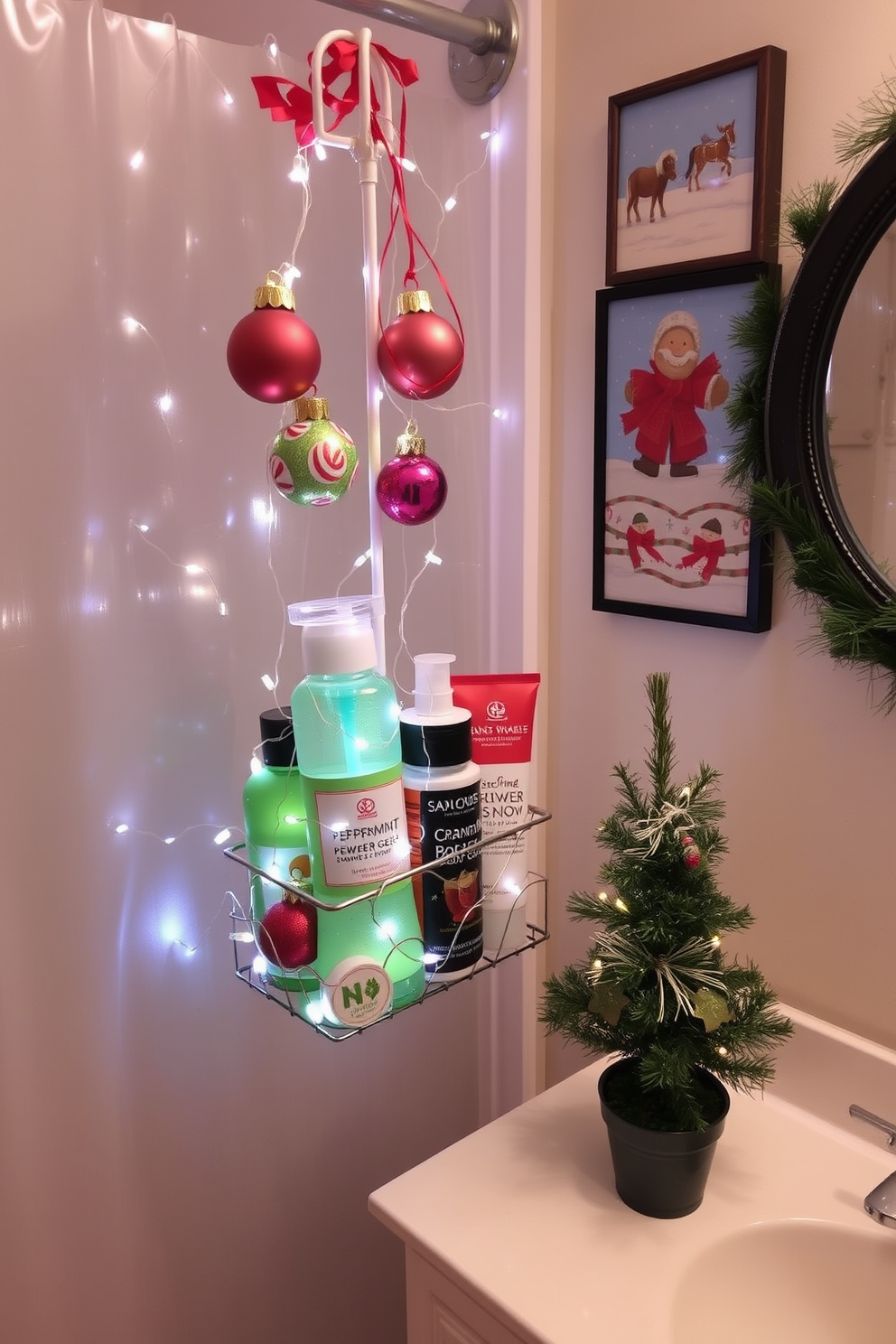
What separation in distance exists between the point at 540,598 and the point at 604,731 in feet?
0.58

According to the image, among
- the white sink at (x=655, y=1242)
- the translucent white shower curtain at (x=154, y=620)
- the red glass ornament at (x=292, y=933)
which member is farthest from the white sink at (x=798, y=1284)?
the translucent white shower curtain at (x=154, y=620)

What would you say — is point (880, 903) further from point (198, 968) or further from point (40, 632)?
point (40, 632)

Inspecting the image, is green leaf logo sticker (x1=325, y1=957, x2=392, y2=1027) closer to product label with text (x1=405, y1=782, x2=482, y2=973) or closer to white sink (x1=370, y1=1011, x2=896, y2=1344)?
product label with text (x1=405, y1=782, x2=482, y2=973)

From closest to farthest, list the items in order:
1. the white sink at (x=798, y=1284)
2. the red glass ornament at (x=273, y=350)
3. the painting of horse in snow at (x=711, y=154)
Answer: the red glass ornament at (x=273, y=350), the white sink at (x=798, y=1284), the painting of horse in snow at (x=711, y=154)

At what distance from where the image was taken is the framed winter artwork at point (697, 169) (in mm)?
890

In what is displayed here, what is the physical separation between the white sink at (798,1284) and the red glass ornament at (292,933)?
0.39 metres

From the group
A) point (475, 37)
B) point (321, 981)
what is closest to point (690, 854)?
point (321, 981)

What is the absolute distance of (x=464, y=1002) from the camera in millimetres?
1298

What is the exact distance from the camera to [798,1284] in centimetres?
83

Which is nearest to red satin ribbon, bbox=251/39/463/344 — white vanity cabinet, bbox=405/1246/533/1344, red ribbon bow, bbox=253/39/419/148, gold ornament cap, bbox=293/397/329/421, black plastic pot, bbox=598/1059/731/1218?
red ribbon bow, bbox=253/39/419/148

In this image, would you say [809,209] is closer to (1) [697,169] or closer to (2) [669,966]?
(1) [697,169]

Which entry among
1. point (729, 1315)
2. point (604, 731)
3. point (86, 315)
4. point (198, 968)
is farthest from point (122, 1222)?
point (86, 315)

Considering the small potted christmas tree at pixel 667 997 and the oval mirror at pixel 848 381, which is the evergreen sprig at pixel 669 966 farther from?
the oval mirror at pixel 848 381

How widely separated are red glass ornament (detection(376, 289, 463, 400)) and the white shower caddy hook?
0.06 ft
